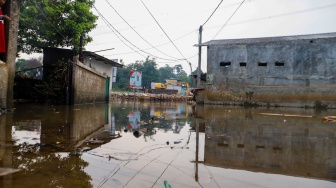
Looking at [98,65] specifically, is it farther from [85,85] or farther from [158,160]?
[158,160]

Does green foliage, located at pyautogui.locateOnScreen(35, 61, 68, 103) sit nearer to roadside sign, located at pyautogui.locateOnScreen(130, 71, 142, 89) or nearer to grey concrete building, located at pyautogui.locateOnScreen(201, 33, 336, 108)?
grey concrete building, located at pyautogui.locateOnScreen(201, 33, 336, 108)

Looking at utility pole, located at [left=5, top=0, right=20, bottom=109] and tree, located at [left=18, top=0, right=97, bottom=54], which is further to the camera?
tree, located at [left=18, top=0, right=97, bottom=54]

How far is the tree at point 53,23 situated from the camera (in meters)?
17.5

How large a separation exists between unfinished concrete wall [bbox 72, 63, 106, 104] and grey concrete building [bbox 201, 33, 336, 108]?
31.8ft

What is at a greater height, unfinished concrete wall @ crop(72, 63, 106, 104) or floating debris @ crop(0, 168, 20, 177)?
unfinished concrete wall @ crop(72, 63, 106, 104)

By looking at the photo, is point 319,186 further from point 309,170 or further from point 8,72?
point 8,72

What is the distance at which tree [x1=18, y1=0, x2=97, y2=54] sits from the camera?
57.3 feet

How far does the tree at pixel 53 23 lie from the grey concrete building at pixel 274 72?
1118 cm

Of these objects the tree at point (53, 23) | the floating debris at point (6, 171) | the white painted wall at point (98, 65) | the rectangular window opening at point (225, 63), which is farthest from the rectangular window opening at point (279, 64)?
the floating debris at point (6, 171)

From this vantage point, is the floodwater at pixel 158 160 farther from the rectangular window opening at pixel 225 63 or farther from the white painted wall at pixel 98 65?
the rectangular window opening at pixel 225 63

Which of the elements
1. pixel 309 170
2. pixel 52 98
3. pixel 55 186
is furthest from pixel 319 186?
pixel 52 98

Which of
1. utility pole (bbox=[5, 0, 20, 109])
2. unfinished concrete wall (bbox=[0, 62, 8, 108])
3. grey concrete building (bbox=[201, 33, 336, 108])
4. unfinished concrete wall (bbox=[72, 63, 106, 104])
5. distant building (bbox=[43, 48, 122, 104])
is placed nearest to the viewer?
unfinished concrete wall (bbox=[0, 62, 8, 108])

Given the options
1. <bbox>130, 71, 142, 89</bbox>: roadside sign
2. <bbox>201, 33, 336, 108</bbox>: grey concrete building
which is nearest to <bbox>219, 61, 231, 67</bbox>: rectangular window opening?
<bbox>201, 33, 336, 108</bbox>: grey concrete building

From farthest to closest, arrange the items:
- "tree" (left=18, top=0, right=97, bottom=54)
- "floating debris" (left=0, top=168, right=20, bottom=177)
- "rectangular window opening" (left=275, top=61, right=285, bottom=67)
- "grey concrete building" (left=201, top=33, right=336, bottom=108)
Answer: "rectangular window opening" (left=275, top=61, right=285, bottom=67) < "grey concrete building" (left=201, top=33, right=336, bottom=108) < "tree" (left=18, top=0, right=97, bottom=54) < "floating debris" (left=0, top=168, right=20, bottom=177)
